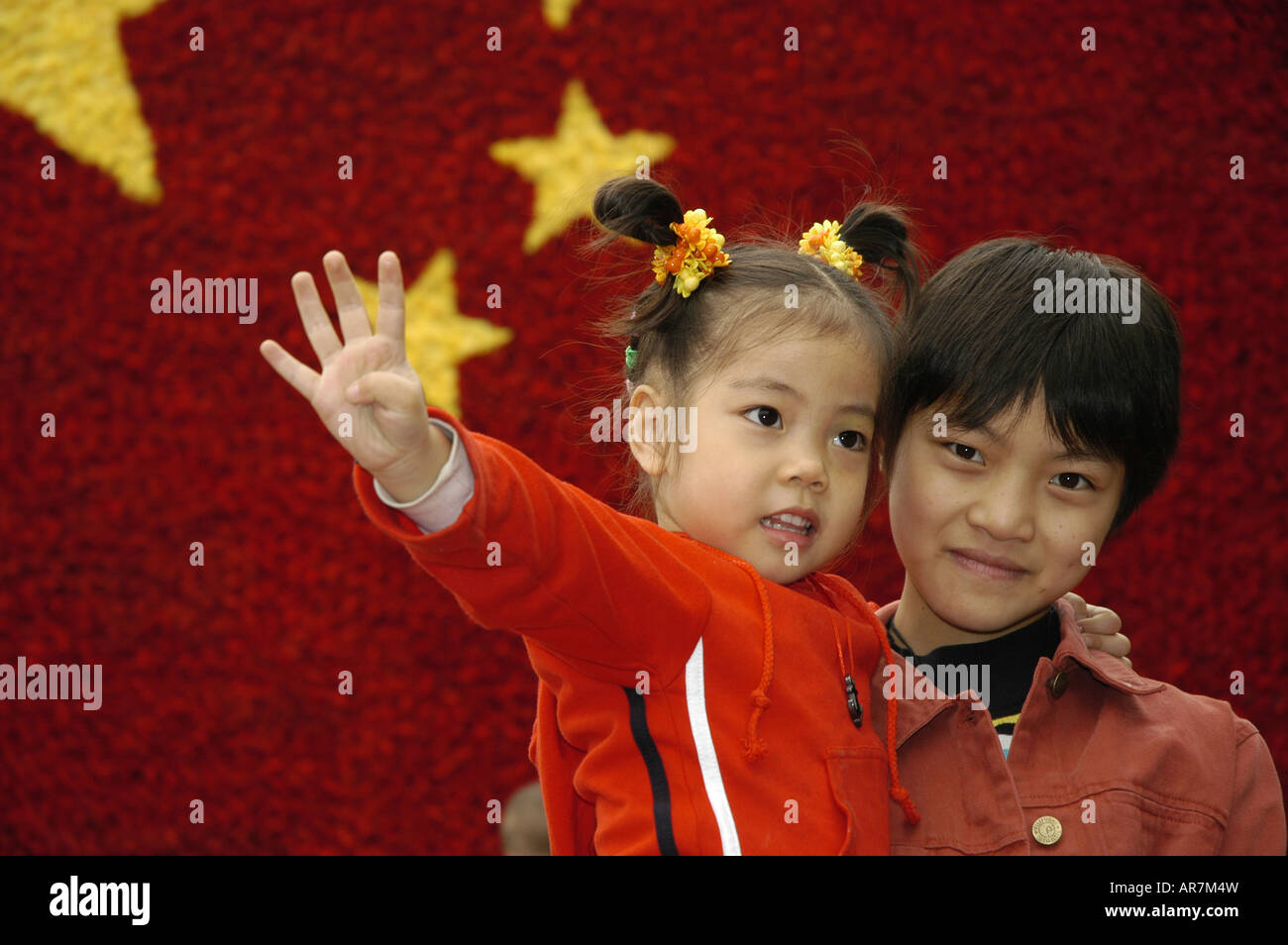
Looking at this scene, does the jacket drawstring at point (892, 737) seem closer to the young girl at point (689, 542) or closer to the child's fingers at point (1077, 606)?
the young girl at point (689, 542)

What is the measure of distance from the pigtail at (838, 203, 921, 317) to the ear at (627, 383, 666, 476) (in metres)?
0.28

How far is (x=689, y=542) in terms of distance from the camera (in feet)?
3.07

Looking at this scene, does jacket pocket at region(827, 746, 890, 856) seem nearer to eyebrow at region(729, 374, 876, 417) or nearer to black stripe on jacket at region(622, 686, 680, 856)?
black stripe on jacket at region(622, 686, 680, 856)

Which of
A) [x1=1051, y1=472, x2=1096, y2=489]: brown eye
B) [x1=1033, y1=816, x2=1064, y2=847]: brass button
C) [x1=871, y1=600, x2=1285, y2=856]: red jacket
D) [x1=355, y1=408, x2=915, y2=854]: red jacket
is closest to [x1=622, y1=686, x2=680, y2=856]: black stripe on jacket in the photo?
[x1=355, y1=408, x2=915, y2=854]: red jacket

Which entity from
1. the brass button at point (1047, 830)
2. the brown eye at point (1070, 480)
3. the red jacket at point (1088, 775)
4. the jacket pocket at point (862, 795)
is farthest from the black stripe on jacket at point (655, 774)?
the brown eye at point (1070, 480)

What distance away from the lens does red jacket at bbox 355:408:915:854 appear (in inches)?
30.4

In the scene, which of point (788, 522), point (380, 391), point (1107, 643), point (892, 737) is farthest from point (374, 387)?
point (1107, 643)

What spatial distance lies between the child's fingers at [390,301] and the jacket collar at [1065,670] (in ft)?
1.69

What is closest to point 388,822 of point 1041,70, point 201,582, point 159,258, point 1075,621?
point 201,582

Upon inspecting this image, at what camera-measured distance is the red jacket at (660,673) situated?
772 mm

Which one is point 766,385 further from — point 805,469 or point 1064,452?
point 1064,452

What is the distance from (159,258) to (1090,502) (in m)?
1.40

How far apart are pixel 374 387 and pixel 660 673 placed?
0.27 meters

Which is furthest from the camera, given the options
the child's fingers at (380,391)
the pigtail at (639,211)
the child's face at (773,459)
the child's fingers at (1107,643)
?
the child's fingers at (1107,643)
